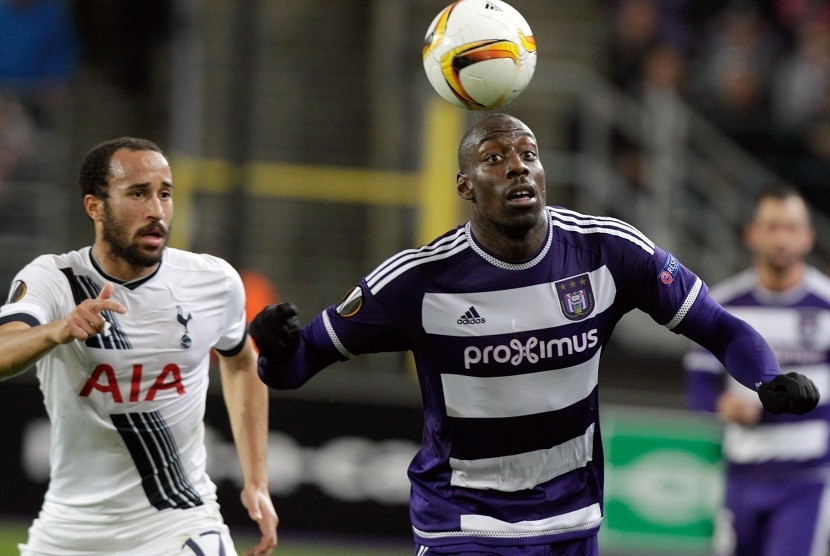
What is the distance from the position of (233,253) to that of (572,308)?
634cm

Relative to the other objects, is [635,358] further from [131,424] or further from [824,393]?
[131,424]

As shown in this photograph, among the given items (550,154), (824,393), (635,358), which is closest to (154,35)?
(550,154)

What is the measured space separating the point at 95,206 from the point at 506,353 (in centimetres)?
158

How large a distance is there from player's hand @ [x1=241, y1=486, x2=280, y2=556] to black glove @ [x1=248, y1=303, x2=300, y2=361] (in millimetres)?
845

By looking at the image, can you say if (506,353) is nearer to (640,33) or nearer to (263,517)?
(263,517)

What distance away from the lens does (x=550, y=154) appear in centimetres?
1320

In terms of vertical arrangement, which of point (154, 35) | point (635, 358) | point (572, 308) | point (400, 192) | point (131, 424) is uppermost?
point (154, 35)

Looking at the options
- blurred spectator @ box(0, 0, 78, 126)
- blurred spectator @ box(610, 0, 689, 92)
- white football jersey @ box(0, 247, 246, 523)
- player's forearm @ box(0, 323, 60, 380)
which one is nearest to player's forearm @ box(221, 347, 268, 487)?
white football jersey @ box(0, 247, 246, 523)

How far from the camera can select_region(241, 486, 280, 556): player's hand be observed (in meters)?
5.34

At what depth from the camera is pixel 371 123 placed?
1442 cm

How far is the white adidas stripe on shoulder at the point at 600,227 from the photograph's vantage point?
5051mm

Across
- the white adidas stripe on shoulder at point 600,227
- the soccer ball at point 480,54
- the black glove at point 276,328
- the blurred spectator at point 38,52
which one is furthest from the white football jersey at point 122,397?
the blurred spectator at point 38,52

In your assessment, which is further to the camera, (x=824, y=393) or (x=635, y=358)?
(x=635, y=358)

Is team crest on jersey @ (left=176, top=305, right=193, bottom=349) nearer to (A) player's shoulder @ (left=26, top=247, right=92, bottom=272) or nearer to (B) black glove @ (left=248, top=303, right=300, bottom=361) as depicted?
(A) player's shoulder @ (left=26, top=247, right=92, bottom=272)
